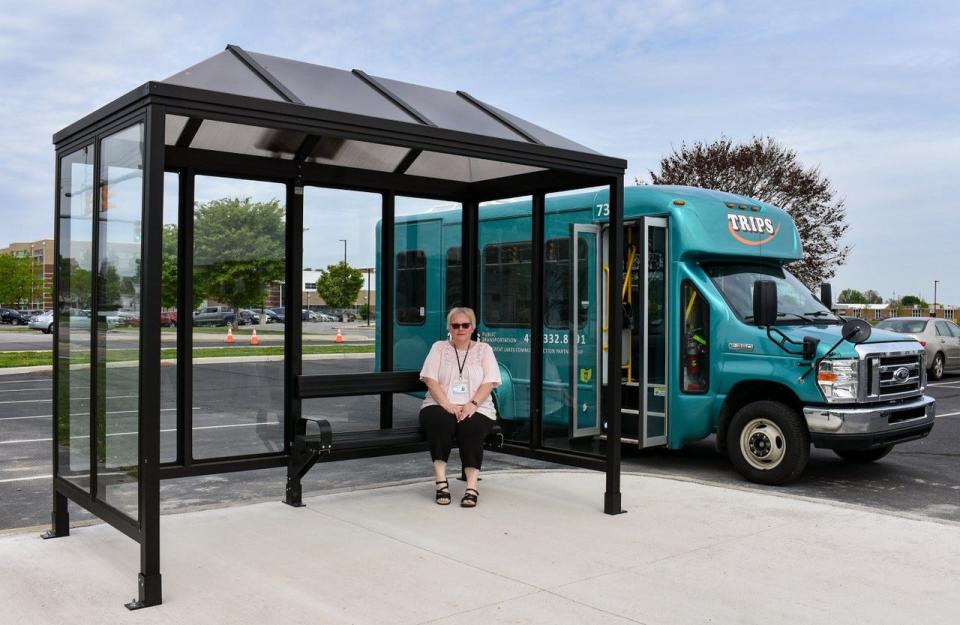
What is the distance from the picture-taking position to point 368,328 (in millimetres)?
7738

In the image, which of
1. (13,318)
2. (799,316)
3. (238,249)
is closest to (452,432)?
(238,249)

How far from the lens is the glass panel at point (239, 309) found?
21.2 feet

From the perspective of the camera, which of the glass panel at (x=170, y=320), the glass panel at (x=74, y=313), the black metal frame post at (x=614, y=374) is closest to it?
the glass panel at (x=74, y=313)

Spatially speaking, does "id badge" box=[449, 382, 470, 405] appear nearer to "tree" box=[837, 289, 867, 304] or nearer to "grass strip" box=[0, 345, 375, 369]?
"grass strip" box=[0, 345, 375, 369]

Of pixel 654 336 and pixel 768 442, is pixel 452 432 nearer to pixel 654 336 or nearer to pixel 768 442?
pixel 654 336

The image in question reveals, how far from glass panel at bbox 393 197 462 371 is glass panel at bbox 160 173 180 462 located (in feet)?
6.50

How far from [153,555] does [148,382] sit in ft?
2.82

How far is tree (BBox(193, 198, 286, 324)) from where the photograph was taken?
6480mm

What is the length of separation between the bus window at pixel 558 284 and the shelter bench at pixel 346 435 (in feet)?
3.76

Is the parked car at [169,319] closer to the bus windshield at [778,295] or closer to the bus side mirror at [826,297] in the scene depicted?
the bus windshield at [778,295]

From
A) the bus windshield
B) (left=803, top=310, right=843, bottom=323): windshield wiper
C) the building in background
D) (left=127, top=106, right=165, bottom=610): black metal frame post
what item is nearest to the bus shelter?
(left=127, top=106, right=165, bottom=610): black metal frame post

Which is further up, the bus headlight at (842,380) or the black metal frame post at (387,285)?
the black metal frame post at (387,285)

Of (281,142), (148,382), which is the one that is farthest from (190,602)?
(281,142)

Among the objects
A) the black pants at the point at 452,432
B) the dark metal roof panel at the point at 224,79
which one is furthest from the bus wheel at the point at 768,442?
the dark metal roof panel at the point at 224,79
